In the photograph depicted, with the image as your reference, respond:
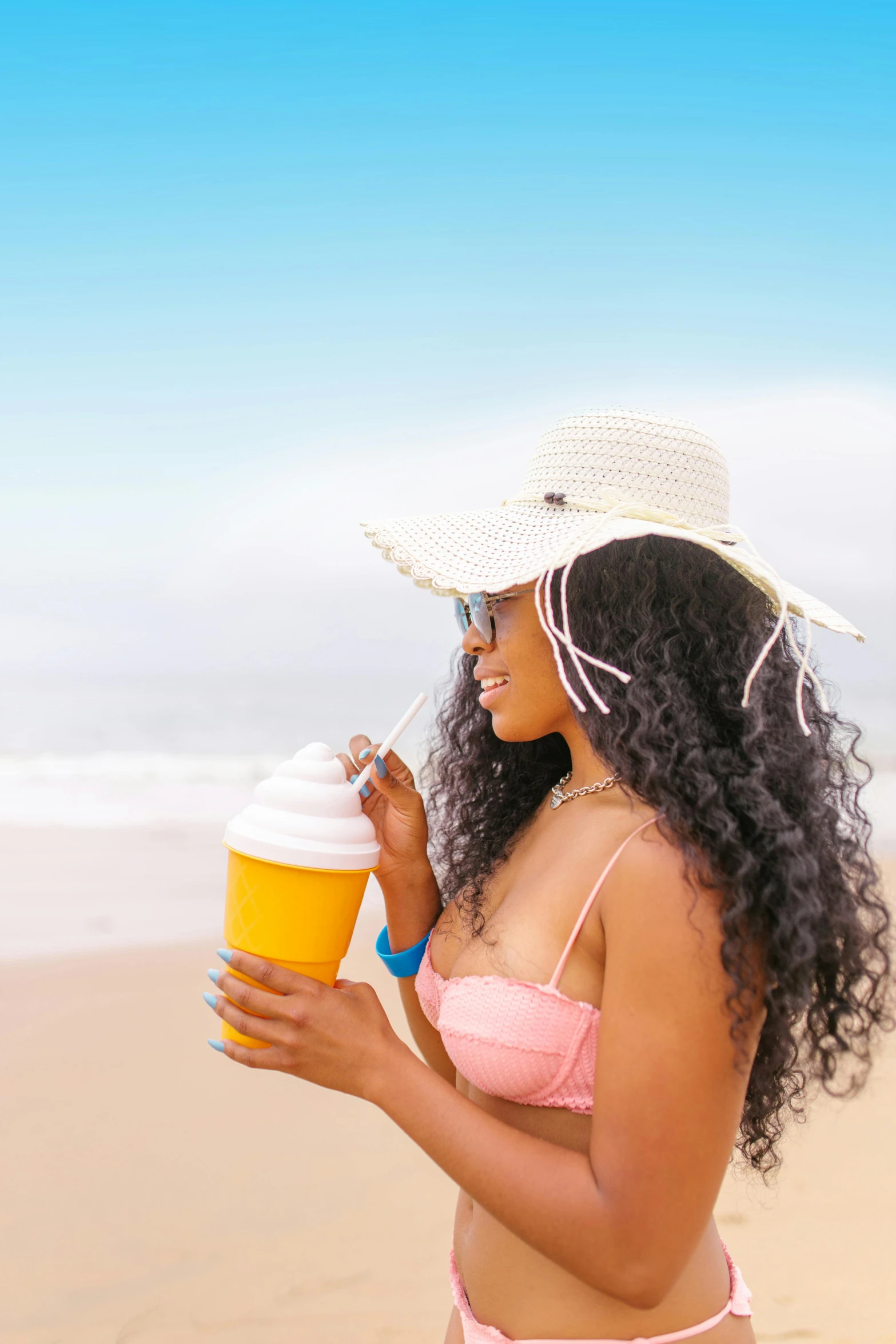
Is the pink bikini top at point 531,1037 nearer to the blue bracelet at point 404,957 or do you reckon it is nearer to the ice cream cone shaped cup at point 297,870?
the ice cream cone shaped cup at point 297,870

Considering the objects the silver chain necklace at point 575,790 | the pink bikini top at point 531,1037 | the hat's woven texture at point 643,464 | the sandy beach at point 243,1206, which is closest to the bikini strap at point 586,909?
the pink bikini top at point 531,1037

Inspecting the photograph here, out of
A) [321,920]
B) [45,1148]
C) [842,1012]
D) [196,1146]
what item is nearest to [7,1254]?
[45,1148]

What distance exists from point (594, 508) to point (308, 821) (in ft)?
2.56

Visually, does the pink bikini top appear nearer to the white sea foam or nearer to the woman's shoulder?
the woman's shoulder

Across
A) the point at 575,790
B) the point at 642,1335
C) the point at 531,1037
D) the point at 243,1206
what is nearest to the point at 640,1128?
the point at 531,1037

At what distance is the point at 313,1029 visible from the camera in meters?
1.69

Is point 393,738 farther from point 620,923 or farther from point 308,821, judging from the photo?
point 620,923

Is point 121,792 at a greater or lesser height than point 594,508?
lesser

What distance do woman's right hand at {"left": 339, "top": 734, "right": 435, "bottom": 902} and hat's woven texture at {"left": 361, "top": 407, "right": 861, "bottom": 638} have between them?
449 millimetres

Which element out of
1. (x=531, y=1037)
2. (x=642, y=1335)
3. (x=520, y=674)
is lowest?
(x=642, y=1335)

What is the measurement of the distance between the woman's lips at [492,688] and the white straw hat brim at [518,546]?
176 millimetres

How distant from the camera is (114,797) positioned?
11.6 meters

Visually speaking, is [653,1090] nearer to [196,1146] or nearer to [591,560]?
[591,560]

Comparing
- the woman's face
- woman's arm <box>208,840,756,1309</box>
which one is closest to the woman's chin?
the woman's face
